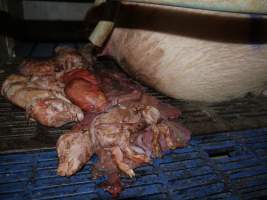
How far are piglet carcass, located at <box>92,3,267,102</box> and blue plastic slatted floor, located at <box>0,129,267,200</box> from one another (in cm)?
44

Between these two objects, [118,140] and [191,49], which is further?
[191,49]

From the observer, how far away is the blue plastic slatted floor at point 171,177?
1.47m

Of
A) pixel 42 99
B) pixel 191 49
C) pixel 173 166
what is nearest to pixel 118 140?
pixel 173 166

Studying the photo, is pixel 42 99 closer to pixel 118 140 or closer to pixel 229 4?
pixel 118 140

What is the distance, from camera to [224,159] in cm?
182

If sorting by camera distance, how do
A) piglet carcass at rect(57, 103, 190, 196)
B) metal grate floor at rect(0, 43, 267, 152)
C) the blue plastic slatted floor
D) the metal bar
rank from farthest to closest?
metal grate floor at rect(0, 43, 267, 152)
piglet carcass at rect(57, 103, 190, 196)
the blue plastic slatted floor
the metal bar

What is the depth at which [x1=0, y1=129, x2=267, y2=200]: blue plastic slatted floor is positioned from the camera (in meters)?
1.47

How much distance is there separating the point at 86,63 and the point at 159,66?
705 millimetres

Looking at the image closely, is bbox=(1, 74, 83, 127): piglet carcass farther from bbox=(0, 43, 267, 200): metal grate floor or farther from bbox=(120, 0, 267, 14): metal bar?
bbox=(120, 0, 267, 14): metal bar

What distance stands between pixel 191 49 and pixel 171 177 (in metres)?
0.81

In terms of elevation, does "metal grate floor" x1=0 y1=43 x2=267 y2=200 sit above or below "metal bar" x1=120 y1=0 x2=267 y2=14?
below

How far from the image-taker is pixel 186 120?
2.07 metres

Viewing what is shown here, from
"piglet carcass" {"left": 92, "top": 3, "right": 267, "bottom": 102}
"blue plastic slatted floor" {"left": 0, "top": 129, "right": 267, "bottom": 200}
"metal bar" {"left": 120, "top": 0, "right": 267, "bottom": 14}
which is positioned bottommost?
"blue plastic slatted floor" {"left": 0, "top": 129, "right": 267, "bottom": 200}

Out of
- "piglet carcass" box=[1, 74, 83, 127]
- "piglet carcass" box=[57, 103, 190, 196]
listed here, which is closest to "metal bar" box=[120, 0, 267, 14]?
"piglet carcass" box=[57, 103, 190, 196]
